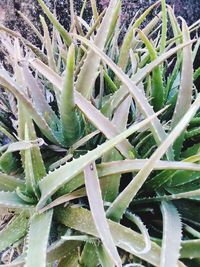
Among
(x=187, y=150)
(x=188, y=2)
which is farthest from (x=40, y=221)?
(x=188, y=2)

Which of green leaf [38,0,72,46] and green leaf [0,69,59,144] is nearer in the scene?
green leaf [0,69,59,144]

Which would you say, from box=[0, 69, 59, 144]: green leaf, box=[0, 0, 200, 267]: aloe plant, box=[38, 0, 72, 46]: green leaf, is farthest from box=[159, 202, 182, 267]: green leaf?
box=[38, 0, 72, 46]: green leaf

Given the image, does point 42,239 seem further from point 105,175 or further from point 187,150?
point 187,150

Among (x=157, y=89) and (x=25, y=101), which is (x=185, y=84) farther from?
(x=25, y=101)

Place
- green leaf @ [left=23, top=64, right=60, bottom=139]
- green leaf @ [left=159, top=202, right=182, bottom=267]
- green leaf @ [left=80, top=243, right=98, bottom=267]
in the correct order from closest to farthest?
green leaf @ [left=159, top=202, right=182, bottom=267] < green leaf @ [left=80, top=243, right=98, bottom=267] < green leaf @ [left=23, top=64, right=60, bottom=139]

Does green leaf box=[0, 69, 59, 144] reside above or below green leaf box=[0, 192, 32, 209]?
Result: above

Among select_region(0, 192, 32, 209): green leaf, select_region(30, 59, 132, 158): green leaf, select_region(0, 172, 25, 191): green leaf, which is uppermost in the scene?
select_region(30, 59, 132, 158): green leaf

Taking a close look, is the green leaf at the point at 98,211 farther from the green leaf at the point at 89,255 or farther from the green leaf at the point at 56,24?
the green leaf at the point at 56,24

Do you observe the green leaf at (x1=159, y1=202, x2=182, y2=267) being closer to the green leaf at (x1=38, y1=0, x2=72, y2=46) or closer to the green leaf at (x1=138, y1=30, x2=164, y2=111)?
the green leaf at (x1=138, y1=30, x2=164, y2=111)

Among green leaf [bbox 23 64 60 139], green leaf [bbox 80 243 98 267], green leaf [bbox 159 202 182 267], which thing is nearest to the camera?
green leaf [bbox 159 202 182 267]
